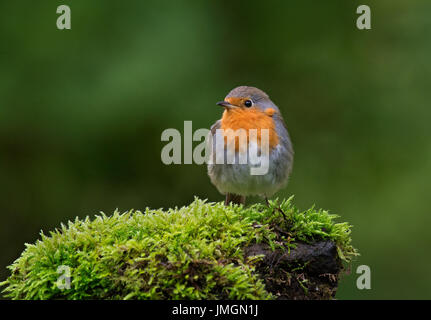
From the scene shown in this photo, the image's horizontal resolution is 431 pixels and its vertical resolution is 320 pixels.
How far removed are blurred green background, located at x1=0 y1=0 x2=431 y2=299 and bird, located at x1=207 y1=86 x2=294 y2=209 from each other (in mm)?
2092

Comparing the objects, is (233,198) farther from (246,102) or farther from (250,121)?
(246,102)

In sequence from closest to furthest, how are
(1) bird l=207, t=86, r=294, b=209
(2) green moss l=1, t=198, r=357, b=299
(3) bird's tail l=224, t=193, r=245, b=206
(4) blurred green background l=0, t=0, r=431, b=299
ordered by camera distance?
(2) green moss l=1, t=198, r=357, b=299 < (1) bird l=207, t=86, r=294, b=209 < (3) bird's tail l=224, t=193, r=245, b=206 < (4) blurred green background l=0, t=0, r=431, b=299

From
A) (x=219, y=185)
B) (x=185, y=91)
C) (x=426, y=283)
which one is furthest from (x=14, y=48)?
(x=426, y=283)

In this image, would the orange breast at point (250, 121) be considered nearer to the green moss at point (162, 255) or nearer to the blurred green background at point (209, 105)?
the green moss at point (162, 255)

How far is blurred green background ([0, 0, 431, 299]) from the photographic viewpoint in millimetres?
6871

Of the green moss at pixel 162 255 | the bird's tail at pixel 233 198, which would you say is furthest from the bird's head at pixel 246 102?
the green moss at pixel 162 255

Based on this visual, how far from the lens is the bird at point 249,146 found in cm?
480

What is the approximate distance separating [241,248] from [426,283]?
182 inches

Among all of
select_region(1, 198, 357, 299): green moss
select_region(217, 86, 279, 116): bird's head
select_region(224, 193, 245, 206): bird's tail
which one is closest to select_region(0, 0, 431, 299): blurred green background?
select_region(224, 193, 245, 206): bird's tail

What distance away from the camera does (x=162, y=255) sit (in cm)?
319

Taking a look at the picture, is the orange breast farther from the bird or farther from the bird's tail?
the bird's tail

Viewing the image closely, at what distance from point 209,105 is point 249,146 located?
2.37 m

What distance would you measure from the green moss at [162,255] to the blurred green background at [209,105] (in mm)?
3389
